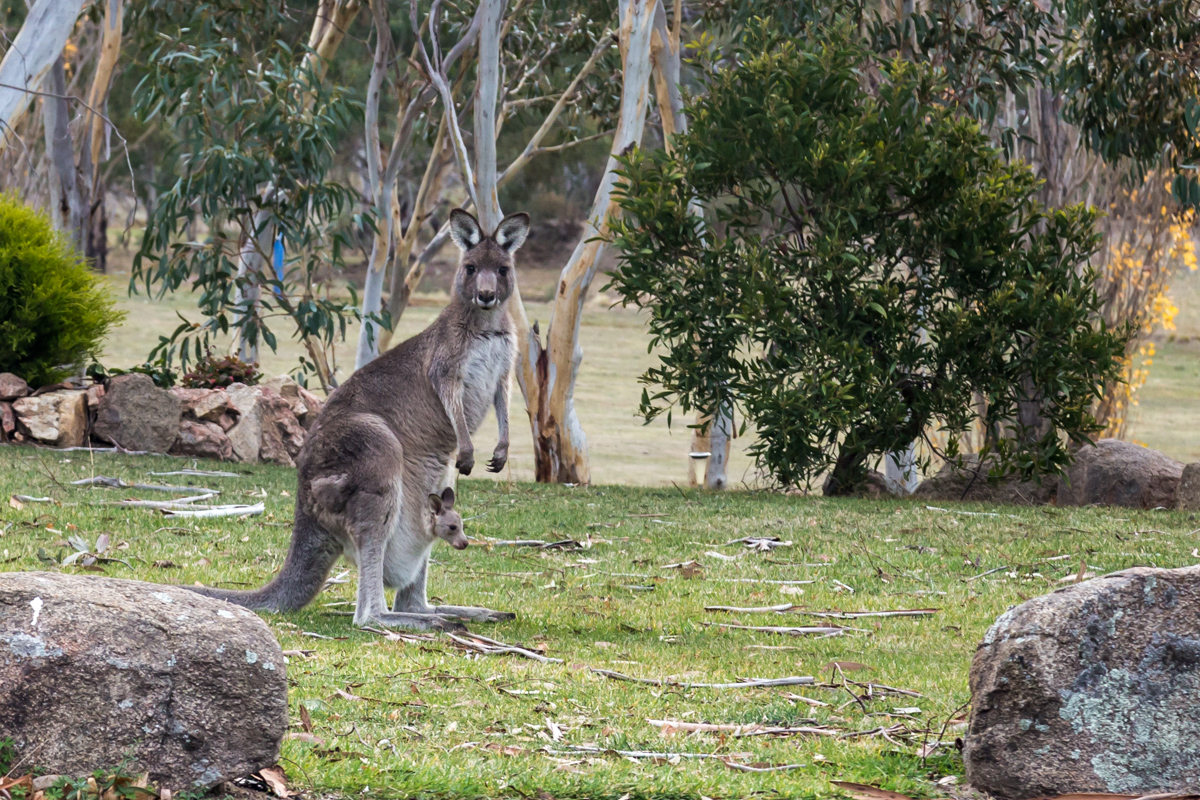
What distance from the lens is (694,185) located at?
1131 centimetres

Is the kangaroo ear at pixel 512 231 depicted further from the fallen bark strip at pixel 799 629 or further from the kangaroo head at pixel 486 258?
the fallen bark strip at pixel 799 629

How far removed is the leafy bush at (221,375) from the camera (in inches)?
494

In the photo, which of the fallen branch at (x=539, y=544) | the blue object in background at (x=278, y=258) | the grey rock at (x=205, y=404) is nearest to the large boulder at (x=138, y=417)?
the grey rock at (x=205, y=404)

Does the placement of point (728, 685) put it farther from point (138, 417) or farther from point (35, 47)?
point (138, 417)

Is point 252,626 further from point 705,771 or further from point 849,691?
point 849,691

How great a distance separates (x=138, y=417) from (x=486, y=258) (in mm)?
6207

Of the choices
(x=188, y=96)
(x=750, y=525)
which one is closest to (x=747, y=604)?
(x=750, y=525)

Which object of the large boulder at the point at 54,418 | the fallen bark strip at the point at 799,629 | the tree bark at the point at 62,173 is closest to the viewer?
the fallen bark strip at the point at 799,629

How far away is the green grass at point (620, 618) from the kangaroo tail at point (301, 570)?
91 mm

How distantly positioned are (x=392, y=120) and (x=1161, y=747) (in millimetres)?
29531

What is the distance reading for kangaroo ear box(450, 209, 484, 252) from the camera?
20.4 ft

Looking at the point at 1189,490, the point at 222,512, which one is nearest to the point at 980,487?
the point at 1189,490

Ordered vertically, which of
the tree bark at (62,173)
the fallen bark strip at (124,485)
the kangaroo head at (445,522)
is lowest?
the fallen bark strip at (124,485)

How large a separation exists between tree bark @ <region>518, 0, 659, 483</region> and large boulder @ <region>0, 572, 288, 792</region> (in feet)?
32.0
